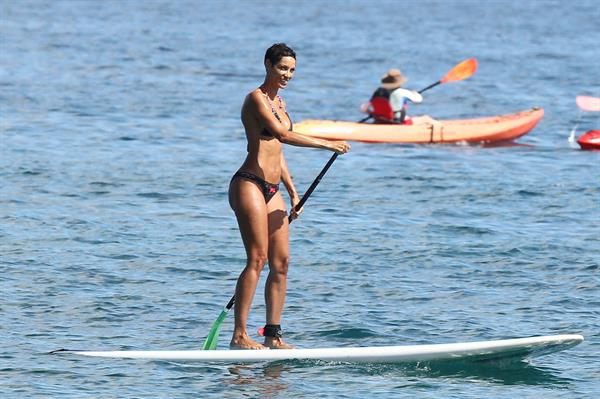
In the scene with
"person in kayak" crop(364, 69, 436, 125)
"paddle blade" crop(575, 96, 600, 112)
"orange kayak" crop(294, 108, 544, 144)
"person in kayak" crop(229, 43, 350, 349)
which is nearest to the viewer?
"person in kayak" crop(229, 43, 350, 349)

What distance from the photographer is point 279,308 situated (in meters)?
9.84

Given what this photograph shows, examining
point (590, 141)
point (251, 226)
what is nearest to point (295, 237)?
point (251, 226)

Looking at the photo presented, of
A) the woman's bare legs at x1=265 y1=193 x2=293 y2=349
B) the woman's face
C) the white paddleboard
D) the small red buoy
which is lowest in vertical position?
the white paddleboard

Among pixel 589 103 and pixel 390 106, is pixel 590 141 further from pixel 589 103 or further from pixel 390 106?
pixel 390 106

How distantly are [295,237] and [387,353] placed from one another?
549 cm

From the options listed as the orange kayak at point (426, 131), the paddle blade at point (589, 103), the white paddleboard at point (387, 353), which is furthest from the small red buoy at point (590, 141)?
the white paddleboard at point (387, 353)

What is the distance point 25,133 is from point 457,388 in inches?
570

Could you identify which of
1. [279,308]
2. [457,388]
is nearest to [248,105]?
[279,308]

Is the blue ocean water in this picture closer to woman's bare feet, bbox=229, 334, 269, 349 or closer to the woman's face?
woman's bare feet, bbox=229, 334, 269, 349

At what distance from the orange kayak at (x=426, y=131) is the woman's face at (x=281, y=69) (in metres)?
12.9

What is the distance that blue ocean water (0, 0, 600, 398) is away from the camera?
382 inches

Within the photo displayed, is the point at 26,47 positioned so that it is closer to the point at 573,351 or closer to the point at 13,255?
the point at 13,255

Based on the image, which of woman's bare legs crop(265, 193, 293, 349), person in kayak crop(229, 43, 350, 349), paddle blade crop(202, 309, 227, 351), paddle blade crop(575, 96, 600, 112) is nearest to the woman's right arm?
person in kayak crop(229, 43, 350, 349)

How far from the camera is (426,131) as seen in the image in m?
23.0
